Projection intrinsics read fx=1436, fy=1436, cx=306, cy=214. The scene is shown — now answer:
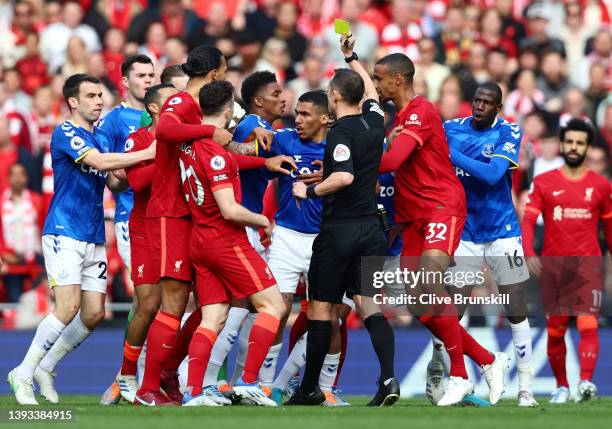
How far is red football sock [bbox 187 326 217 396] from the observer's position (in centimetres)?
1127

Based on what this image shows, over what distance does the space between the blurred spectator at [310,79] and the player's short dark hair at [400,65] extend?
724 cm

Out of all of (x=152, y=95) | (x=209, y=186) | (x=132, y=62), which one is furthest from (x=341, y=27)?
(x=132, y=62)

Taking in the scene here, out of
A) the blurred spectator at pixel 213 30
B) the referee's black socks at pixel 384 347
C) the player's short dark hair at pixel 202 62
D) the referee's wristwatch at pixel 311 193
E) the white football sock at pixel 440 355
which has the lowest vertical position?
the white football sock at pixel 440 355

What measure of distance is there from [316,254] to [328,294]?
0.34m

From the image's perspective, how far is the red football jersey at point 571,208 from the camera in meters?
14.8

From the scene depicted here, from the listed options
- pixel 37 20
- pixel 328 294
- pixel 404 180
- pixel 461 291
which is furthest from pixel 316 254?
pixel 37 20

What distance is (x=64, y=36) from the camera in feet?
68.4

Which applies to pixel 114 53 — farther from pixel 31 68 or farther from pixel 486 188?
pixel 486 188

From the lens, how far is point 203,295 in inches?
454

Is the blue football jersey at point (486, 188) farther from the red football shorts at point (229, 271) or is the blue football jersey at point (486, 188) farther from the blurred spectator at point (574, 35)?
the blurred spectator at point (574, 35)

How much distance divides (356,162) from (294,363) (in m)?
2.37

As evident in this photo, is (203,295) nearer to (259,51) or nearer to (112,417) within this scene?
(112,417)

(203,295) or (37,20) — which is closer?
(203,295)

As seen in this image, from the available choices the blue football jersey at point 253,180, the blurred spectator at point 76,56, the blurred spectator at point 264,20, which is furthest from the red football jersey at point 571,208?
the blurred spectator at point 76,56
